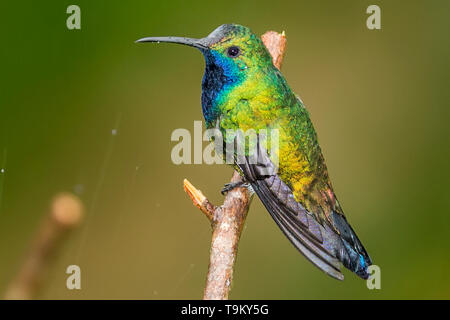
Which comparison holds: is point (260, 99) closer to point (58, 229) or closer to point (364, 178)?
point (58, 229)

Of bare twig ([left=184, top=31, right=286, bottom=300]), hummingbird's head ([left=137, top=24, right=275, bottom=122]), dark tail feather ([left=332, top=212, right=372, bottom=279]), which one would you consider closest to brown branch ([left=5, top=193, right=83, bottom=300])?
bare twig ([left=184, top=31, right=286, bottom=300])

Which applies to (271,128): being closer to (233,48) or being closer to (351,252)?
(233,48)

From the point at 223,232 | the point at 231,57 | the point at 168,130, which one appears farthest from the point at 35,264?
the point at 168,130

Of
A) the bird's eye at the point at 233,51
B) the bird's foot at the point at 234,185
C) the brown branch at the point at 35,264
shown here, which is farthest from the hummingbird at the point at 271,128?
the brown branch at the point at 35,264

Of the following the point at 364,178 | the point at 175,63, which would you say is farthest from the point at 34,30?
the point at 364,178

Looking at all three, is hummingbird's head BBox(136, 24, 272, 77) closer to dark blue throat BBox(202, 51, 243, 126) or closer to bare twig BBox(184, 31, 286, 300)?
dark blue throat BBox(202, 51, 243, 126)

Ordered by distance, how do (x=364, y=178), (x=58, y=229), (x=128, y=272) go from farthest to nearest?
(x=364, y=178), (x=128, y=272), (x=58, y=229)

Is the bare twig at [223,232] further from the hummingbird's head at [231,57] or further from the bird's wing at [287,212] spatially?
the hummingbird's head at [231,57]
